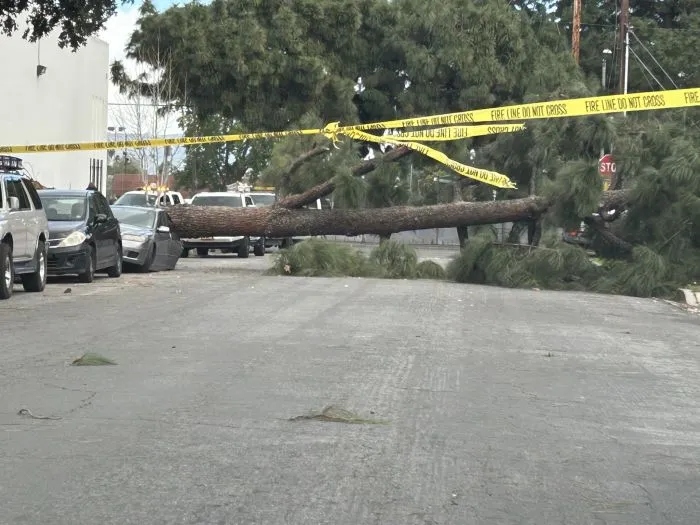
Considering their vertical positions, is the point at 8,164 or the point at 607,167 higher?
the point at 607,167

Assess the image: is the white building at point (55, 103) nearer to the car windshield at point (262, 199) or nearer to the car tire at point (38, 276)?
the car windshield at point (262, 199)

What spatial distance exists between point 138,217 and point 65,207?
404 centimetres

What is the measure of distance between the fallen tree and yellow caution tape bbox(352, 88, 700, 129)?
1.84 m

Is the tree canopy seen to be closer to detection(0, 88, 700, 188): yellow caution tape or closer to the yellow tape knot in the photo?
the yellow tape knot

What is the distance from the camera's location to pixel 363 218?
75.1ft

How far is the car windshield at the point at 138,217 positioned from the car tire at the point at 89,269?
4126 mm

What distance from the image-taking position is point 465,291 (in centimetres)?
1889

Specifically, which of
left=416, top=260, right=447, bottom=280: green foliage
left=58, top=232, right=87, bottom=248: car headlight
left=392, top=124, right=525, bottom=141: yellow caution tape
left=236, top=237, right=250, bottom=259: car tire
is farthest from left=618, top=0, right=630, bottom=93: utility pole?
left=58, top=232, right=87, bottom=248: car headlight

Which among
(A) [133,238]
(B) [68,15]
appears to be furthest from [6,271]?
(A) [133,238]

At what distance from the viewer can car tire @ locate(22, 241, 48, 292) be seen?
55.9ft

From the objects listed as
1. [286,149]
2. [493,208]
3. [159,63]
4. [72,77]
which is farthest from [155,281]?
[72,77]

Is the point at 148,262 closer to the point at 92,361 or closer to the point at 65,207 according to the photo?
the point at 65,207

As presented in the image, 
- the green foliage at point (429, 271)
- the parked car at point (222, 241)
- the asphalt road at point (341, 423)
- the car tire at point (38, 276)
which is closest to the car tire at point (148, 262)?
the car tire at point (38, 276)

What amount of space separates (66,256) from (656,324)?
32.7ft
